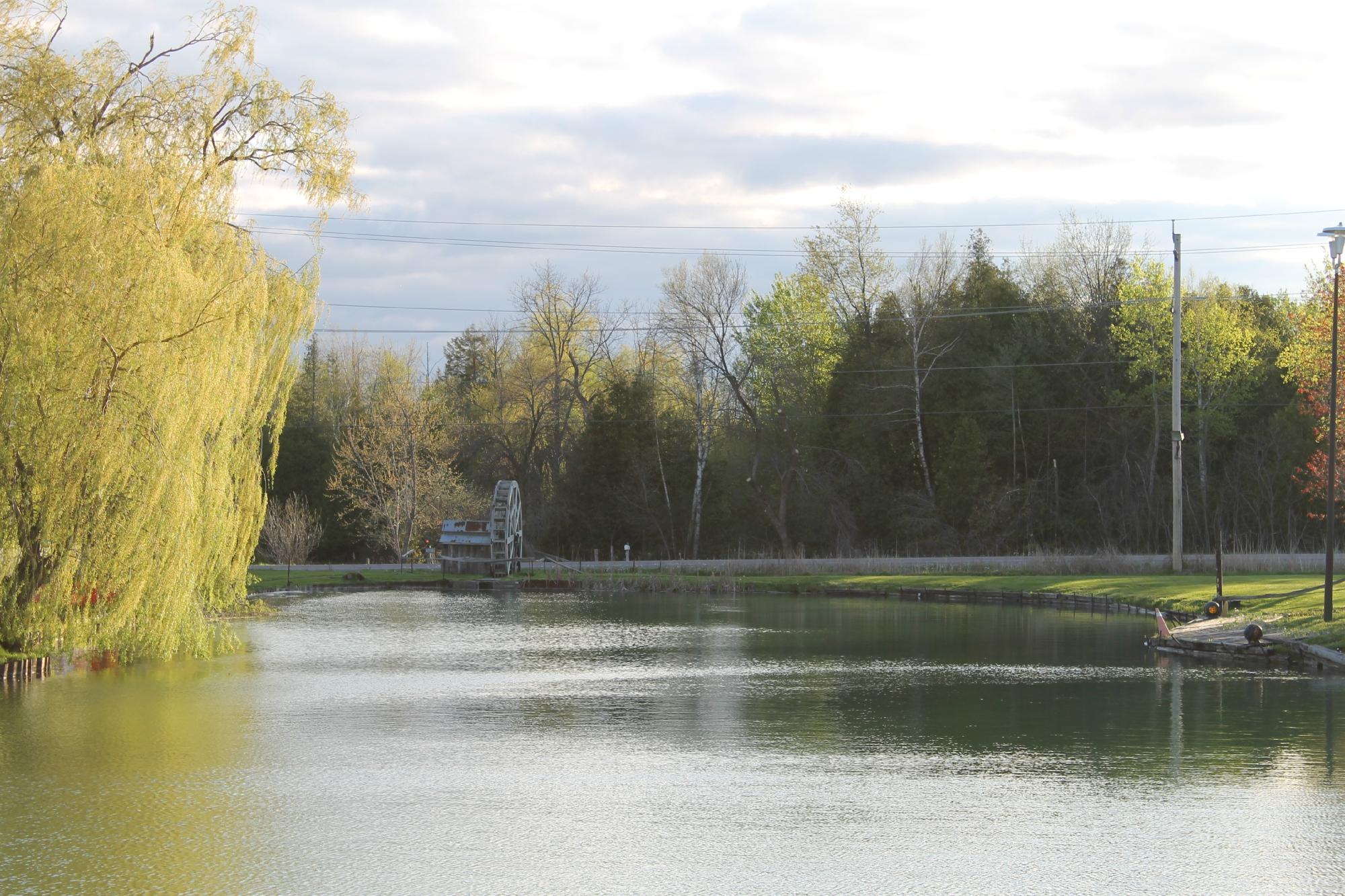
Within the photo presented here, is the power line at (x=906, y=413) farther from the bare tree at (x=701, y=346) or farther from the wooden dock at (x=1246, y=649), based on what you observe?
the wooden dock at (x=1246, y=649)

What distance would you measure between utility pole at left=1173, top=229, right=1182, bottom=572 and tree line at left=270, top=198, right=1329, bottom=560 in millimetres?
8400

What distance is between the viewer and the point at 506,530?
153 feet

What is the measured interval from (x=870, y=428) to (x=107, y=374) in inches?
1526

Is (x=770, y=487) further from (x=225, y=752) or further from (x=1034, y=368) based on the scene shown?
(x=225, y=752)

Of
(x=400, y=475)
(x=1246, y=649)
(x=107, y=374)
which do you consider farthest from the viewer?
(x=400, y=475)

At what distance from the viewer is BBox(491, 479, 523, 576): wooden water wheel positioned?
45344mm

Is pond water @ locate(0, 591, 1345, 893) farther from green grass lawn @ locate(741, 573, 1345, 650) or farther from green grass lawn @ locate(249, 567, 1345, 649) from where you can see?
green grass lawn @ locate(249, 567, 1345, 649)

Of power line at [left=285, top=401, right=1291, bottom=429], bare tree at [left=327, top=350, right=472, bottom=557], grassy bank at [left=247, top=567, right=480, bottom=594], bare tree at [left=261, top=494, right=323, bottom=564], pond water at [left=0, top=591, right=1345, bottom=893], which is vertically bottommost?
grassy bank at [left=247, top=567, right=480, bottom=594]

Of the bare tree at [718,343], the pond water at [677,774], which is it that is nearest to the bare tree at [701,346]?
the bare tree at [718,343]

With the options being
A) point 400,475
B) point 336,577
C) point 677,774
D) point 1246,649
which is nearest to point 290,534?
point 400,475

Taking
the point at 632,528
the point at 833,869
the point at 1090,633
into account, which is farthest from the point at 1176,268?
the point at 833,869

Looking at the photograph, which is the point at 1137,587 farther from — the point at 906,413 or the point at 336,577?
the point at 336,577

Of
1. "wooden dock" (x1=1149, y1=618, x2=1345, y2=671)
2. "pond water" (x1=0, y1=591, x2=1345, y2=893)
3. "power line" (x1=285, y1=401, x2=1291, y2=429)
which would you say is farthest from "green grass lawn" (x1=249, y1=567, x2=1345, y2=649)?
"power line" (x1=285, y1=401, x2=1291, y2=429)

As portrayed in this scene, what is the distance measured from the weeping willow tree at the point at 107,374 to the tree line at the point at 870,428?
2896 centimetres
